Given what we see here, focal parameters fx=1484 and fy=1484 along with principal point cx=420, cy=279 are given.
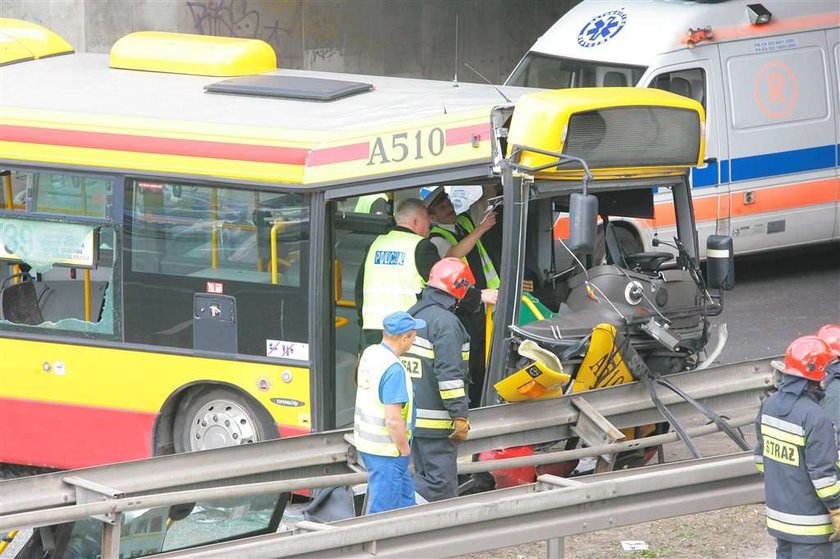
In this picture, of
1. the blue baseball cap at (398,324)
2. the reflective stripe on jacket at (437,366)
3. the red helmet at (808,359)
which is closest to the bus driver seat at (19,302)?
the reflective stripe on jacket at (437,366)

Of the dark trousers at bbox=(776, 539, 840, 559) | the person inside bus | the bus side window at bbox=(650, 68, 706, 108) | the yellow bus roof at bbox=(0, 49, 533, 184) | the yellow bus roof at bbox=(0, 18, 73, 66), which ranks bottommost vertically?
the dark trousers at bbox=(776, 539, 840, 559)

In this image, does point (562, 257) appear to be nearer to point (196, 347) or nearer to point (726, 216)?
point (196, 347)

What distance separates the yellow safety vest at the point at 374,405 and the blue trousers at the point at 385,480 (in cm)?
4

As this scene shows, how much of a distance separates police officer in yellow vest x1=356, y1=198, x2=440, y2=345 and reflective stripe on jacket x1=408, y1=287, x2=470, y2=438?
0.64m

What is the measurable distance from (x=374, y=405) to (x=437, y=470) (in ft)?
2.89

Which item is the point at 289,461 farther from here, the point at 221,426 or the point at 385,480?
the point at 221,426

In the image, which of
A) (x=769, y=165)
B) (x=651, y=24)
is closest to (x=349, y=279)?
(x=651, y=24)

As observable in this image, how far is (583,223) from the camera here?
25.9 feet

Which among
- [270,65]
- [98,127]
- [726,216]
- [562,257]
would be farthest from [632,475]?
[726,216]

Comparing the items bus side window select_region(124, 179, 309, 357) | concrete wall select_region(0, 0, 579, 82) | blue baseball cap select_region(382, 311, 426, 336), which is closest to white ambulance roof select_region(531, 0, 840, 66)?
bus side window select_region(124, 179, 309, 357)

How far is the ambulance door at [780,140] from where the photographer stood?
46.4 ft

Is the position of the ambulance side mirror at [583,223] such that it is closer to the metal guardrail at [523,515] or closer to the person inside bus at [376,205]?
the metal guardrail at [523,515]

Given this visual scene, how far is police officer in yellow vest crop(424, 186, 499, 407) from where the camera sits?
9.27 meters

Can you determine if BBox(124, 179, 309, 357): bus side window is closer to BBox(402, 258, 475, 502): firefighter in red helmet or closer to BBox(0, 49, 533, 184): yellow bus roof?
BBox(0, 49, 533, 184): yellow bus roof
